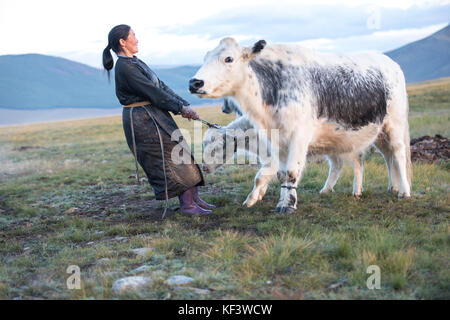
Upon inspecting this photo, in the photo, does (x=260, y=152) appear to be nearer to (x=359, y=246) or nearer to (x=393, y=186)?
(x=393, y=186)

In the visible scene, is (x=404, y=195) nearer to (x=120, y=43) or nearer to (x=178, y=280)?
(x=178, y=280)

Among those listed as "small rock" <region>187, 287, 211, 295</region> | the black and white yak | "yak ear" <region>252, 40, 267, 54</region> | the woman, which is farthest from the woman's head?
"small rock" <region>187, 287, 211, 295</region>

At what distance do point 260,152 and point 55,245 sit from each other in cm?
330

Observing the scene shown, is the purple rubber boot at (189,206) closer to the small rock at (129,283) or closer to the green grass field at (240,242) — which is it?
the green grass field at (240,242)

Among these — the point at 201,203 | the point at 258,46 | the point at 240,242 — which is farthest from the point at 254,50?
the point at 240,242

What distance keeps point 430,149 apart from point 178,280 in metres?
8.24

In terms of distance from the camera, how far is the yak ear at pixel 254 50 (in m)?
5.79

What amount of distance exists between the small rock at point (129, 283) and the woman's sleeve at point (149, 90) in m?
2.72

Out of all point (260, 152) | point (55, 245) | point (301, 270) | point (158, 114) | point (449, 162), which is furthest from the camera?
point (449, 162)

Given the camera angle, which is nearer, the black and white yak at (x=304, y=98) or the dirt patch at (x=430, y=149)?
the black and white yak at (x=304, y=98)

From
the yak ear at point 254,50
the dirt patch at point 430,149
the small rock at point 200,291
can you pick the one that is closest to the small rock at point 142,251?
the small rock at point 200,291

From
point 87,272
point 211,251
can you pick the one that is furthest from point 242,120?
point 87,272

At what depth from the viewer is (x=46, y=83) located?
200m

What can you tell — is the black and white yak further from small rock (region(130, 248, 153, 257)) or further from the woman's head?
small rock (region(130, 248, 153, 257))
